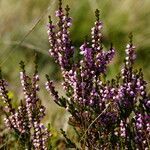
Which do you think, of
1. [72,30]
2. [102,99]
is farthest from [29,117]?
[72,30]

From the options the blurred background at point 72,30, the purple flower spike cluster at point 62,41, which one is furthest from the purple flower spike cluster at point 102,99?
the blurred background at point 72,30

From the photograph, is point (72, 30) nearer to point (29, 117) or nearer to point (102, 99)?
point (29, 117)

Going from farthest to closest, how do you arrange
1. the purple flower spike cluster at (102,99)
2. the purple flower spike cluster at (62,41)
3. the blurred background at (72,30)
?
the blurred background at (72,30)
the purple flower spike cluster at (62,41)
the purple flower spike cluster at (102,99)

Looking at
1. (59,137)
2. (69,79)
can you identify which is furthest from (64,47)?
(59,137)

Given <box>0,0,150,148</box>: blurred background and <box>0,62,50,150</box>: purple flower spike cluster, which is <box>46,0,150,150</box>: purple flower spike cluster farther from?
<box>0,0,150,148</box>: blurred background

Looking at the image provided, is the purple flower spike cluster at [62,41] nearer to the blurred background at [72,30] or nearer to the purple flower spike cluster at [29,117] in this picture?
the purple flower spike cluster at [29,117]

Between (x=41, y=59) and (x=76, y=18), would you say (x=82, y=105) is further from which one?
(x=76, y=18)

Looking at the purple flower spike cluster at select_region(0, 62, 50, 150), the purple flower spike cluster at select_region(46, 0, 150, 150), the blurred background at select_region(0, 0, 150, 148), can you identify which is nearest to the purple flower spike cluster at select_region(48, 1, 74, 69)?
the purple flower spike cluster at select_region(46, 0, 150, 150)
